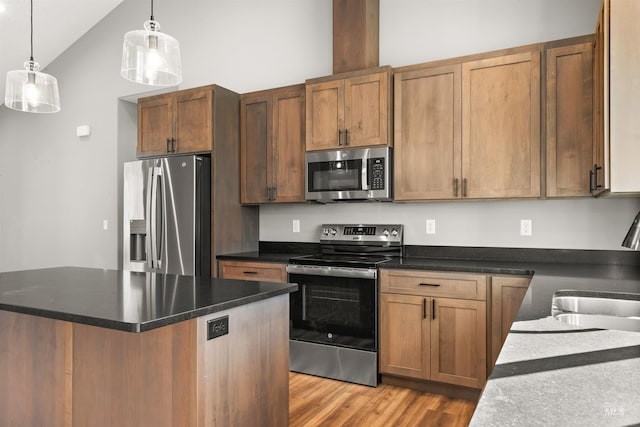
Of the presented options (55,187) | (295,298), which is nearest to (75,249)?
(55,187)

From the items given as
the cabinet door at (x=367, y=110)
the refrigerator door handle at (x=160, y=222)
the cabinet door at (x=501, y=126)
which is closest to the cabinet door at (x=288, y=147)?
the cabinet door at (x=367, y=110)

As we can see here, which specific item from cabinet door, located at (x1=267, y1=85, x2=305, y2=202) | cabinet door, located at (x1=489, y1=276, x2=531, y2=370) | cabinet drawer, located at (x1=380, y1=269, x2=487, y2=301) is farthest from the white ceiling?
cabinet door, located at (x1=489, y1=276, x2=531, y2=370)

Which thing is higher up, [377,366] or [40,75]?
[40,75]

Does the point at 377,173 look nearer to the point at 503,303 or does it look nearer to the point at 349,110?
the point at 349,110

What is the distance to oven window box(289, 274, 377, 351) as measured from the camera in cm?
311

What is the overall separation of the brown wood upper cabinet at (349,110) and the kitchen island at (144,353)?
1.66m

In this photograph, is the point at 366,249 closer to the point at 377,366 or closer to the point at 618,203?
the point at 377,366

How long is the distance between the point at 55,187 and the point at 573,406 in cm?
616

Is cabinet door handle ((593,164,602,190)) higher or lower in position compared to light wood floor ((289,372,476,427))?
higher

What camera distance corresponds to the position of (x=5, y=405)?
202 centimetres

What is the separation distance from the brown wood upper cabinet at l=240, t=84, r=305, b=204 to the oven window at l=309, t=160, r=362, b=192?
0.58 feet

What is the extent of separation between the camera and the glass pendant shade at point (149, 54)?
199 centimetres

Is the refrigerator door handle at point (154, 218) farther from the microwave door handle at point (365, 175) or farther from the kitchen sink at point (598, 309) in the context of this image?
the kitchen sink at point (598, 309)

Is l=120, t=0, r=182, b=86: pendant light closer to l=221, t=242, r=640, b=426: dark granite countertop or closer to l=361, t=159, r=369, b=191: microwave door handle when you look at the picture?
l=361, t=159, r=369, b=191: microwave door handle
